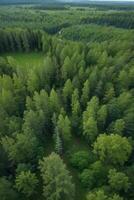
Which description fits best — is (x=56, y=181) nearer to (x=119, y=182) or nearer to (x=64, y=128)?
(x=119, y=182)

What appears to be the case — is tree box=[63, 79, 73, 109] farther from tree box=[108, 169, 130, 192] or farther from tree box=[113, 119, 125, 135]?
tree box=[108, 169, 130, 192]

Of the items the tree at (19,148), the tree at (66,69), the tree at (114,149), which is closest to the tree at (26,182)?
the tree at (19,148)

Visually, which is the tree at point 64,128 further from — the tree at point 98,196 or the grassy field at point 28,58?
the grassy field at point 28,58

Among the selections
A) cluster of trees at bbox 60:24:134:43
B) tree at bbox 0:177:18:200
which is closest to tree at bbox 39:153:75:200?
tree at bbox 0:177:18:200

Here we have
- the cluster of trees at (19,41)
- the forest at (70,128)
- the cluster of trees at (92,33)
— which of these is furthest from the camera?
the cluster of trees at (92,33)

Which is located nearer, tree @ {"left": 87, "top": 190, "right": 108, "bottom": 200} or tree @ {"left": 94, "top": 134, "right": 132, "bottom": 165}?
tree @ {"left": 87, "top": 190, "right": 108, "bottom": 200}

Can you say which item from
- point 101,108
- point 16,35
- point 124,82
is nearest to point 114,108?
point 101,108

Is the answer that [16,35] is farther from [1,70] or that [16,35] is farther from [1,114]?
[1,114]
